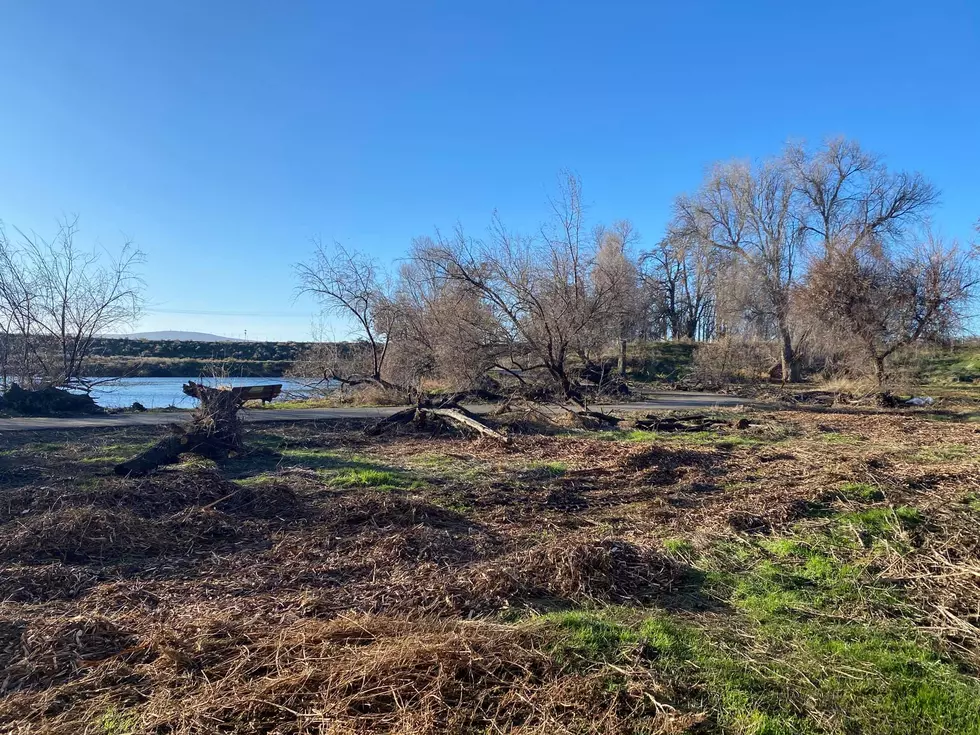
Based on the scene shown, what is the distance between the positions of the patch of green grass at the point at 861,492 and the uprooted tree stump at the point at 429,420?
788 cm

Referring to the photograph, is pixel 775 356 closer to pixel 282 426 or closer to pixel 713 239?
pixel 713 239

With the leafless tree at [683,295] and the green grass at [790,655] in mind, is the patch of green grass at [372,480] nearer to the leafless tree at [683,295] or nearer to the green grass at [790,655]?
the green grass at [790,655]

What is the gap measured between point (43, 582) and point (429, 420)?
413 inches

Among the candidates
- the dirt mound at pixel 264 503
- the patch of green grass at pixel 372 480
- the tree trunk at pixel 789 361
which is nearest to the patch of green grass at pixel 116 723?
the dirt mound at pixel 264 503

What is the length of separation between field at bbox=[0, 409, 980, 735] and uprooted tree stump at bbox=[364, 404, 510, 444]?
17.6 feet

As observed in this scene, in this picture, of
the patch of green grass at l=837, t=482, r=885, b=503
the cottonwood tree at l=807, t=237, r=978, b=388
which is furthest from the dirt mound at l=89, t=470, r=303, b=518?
the cottonwood tree at l=807, t=237, r=978, b=388

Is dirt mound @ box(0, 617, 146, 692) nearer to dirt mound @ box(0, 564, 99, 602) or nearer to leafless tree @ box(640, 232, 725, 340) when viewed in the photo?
dirt mound @ box(0, 564, 99, 602)

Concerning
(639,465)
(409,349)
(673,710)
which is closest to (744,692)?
(673,710)

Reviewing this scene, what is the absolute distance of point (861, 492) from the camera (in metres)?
7.46

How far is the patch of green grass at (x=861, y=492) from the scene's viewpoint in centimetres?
729

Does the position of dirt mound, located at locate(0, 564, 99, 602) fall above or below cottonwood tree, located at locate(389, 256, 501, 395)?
below

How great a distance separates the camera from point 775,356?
124ft

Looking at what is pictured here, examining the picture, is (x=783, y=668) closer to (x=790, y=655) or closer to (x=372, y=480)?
(x=790, y=655)

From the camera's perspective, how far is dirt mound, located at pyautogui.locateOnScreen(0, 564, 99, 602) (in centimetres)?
453
